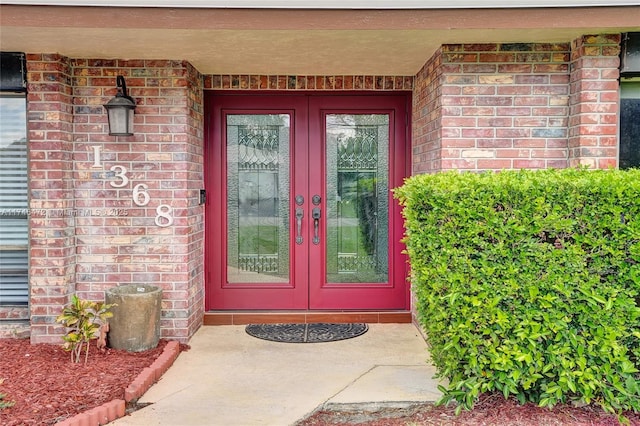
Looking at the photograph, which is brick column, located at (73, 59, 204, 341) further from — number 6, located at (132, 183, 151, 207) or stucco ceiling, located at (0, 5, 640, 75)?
stucco ceiling, located at (0, 5, 640, 75)

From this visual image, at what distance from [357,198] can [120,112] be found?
7.27 feet

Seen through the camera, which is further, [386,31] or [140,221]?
[140,221]

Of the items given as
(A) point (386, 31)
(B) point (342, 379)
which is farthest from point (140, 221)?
(A) point (386, 31)

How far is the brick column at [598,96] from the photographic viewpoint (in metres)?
3.76

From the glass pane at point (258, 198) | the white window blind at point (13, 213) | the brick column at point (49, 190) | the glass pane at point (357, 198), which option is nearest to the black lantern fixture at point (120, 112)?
the brick column at point (49, 190)

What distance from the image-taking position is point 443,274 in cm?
287

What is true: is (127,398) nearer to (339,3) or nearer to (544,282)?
(544,282)

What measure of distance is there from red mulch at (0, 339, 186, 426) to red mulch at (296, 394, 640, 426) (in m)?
1.27

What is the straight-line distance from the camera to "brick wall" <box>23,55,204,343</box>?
4.22 meters

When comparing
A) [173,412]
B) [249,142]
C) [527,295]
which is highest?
[249,142]

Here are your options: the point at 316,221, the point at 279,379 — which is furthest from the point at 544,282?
the point at 316,221

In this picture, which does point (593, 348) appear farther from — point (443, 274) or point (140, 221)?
point (140, 221)

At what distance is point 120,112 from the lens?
4.08m

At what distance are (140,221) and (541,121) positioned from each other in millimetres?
3187
